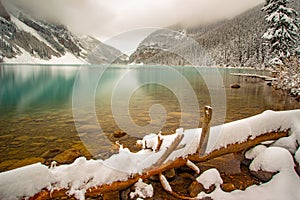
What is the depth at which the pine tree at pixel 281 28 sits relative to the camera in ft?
Answer: 104

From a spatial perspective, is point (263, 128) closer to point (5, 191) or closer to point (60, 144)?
point (5, 191)

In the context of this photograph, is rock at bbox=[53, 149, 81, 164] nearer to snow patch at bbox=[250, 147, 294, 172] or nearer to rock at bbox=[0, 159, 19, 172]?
rock at bbox=[0, 159, 19, 172]

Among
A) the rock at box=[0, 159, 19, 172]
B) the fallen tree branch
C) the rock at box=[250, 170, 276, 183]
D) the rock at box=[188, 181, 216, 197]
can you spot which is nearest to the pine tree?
the fallen tree branch

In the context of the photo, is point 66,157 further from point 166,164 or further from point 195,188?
point 195,188

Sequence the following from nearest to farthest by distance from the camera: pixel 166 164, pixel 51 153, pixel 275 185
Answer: pixel 275 185 < pixel 166 164 < pixel 51 153

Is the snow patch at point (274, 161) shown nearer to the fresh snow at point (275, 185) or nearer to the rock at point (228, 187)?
the fresh snow at point (275, 185)

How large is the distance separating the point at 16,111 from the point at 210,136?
1614 cm

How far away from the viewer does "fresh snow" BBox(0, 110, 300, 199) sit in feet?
13.9

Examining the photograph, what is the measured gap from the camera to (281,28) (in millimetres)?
32500

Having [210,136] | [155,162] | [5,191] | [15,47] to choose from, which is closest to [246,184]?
[210,136]

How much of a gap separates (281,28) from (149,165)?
35552 mm

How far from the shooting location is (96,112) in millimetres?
17250

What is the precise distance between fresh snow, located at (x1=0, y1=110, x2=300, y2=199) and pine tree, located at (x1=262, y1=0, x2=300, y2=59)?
3079 cm

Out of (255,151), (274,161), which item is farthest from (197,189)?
(255,151)
